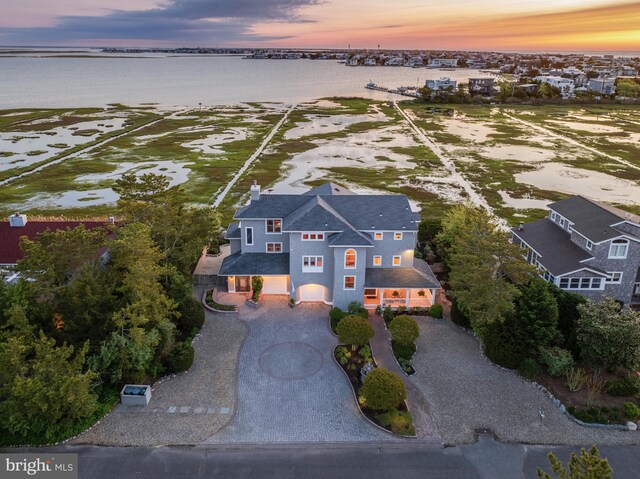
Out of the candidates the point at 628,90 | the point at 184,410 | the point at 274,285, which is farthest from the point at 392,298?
the point at 628,90

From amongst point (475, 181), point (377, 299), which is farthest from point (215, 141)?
point (377, 299)

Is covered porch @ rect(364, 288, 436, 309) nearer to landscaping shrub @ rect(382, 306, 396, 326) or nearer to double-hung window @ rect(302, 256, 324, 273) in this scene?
A: landscaping shrub @ rect(382, 306, 396, 326)

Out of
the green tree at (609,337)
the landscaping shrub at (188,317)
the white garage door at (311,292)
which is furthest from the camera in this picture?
the white garage door at (311,292)

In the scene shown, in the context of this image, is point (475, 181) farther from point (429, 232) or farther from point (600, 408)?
point (600, 408)

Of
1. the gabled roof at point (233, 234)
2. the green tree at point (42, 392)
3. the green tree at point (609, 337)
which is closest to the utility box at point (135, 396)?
the green tree at point (42, 392)

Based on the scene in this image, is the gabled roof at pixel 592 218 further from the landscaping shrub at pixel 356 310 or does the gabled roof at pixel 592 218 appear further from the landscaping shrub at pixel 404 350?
the landscaping shrub at pixel 356 310

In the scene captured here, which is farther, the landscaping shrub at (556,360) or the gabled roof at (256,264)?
the gabled roof at (256,264)

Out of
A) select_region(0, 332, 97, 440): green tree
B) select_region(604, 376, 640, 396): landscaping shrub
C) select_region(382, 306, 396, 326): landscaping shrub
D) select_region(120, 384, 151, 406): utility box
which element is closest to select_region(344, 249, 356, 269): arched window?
select_region(382, 306, 396, 326): landscaping shrub
